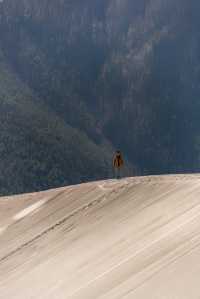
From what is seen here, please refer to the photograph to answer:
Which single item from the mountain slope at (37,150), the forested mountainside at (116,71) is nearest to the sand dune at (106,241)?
the mountain slope at (37,150)

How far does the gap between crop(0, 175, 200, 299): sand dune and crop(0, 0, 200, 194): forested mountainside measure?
308ft

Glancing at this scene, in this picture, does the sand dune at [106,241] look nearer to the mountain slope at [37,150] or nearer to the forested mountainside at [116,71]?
the mountain slope at [37,150]

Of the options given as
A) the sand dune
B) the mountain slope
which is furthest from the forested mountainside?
the sand dune

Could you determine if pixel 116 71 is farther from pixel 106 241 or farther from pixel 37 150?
pixel 106 241

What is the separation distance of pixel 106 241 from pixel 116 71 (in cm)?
12068

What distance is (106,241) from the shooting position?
90.4 feet

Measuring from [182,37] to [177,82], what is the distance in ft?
29.4

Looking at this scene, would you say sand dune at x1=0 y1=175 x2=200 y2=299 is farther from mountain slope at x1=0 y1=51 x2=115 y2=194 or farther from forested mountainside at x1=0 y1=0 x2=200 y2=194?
forested mountainside at x1=0 y1=0 x2=200 y2=194

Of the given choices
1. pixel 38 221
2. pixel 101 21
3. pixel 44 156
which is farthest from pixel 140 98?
pixel 38 221

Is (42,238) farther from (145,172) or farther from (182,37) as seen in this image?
(182,37)

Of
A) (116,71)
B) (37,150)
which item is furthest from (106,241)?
(116,71)

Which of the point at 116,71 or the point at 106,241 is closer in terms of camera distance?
the point at 106,241

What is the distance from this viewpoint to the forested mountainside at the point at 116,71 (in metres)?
138

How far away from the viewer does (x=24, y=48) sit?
465 feet
